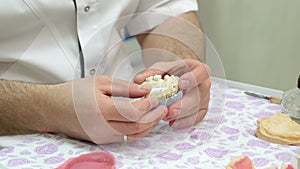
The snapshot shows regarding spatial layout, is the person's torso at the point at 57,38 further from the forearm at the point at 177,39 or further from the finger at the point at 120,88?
the finger at the point at 120,88

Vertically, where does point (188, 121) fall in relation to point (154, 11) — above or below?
below

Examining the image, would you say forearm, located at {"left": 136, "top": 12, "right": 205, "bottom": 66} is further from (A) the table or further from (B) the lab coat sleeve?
(A) the table

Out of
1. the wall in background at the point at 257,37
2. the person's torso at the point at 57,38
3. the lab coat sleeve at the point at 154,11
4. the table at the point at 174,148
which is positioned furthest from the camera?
the wall in background at the point at 257,37

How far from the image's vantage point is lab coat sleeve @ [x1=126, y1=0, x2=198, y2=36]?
3.36ft

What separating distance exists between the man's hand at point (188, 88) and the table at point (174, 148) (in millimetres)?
19

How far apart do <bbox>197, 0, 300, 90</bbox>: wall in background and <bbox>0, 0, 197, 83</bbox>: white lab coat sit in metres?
0.61

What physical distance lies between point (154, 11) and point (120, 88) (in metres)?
0.41

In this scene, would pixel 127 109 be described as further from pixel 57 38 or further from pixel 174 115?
pixel 57 38

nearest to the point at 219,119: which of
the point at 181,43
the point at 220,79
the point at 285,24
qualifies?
the point at 220,79

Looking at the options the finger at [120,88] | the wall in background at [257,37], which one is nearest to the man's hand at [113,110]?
the finger at [120,88]

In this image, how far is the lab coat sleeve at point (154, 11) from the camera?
1023mm

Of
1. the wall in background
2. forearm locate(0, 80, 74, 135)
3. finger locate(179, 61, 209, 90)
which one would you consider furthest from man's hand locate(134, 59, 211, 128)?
the wall in background

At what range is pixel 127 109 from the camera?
2.30 ft

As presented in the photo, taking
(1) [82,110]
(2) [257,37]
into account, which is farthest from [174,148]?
(2) [257,37]
